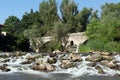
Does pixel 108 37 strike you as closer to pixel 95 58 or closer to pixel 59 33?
pixel 95 58

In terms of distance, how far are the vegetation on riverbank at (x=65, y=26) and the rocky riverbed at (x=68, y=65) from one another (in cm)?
1033

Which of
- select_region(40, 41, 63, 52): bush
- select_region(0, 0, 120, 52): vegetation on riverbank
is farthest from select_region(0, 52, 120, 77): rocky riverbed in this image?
select_region(40, 41, 63, 52): bush

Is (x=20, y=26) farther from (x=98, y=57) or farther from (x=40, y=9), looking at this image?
(x=98, y=57)

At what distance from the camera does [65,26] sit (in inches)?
1978

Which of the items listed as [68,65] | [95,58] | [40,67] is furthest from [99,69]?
[40,67]

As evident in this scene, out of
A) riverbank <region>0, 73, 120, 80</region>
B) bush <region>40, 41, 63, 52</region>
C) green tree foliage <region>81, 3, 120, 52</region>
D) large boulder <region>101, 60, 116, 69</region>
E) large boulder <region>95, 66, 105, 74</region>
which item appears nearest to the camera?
riverbank <region>0, 73, 120, 80</region>

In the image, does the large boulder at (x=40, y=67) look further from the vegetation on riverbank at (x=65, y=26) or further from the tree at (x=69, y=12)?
the tree at (x=69, y=12)

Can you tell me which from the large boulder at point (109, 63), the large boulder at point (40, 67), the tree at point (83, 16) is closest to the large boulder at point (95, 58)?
the large boulder at point (109, 63)

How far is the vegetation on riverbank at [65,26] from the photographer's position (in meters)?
35.9

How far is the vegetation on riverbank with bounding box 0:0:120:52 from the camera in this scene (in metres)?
35.9

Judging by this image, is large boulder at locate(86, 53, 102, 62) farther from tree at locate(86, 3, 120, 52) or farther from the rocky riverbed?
tree at locate(86, 3, 120, 52)

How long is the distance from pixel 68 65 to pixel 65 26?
2836 centimetres

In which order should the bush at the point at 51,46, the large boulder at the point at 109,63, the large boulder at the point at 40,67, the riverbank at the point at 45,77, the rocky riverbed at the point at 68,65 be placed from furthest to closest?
the bush at the point at 51,46
the large boulder at the point at 109,63
the large boulder at the point at 40,67
the rocky riverbed at the point at 68,65
the riverbank at the point at 45,77

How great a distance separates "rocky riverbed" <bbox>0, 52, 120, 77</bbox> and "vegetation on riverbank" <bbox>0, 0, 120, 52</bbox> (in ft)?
33.9
